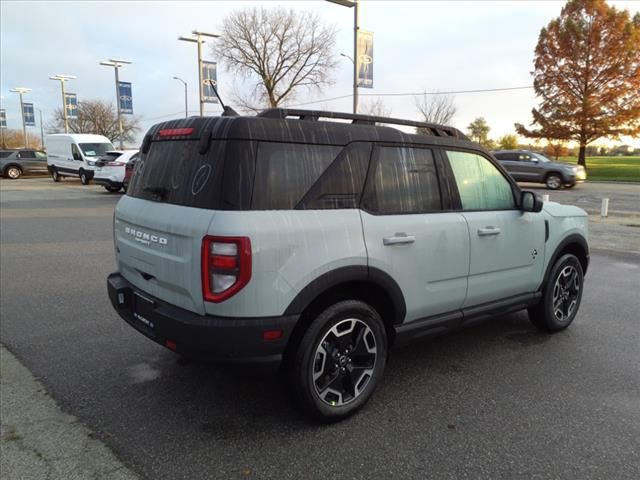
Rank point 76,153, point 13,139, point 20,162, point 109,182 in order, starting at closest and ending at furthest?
point 109,182, point 76,153, point 20,162, point 13,139

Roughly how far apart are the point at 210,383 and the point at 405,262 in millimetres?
1638

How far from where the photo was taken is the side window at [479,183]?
3795 mm

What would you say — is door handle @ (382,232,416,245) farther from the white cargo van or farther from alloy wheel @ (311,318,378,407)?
the white cargo van

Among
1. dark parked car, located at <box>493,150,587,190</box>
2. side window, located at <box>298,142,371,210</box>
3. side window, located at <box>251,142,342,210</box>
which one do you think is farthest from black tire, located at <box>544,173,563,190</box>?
side window, located at <box>251,142,342,210</box>

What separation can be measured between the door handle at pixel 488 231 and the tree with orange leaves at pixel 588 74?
34955mm

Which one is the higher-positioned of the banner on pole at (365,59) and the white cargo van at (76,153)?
the banner on pole at (365,59)

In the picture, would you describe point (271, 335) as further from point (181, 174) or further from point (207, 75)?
point (207, 75)

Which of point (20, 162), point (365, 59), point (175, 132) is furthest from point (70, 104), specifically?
point (175, 132)

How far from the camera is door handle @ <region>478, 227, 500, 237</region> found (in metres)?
3.73

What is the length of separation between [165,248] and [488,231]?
2.34 metres

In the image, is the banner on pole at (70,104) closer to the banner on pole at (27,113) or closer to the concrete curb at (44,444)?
the banner on pole at (27,113)

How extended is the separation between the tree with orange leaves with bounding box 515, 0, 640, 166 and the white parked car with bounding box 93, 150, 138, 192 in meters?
28.8

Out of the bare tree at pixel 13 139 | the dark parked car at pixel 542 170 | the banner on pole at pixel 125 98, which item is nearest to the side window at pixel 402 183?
the dark parked car at pixel 542 170

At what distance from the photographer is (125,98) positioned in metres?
33.7
